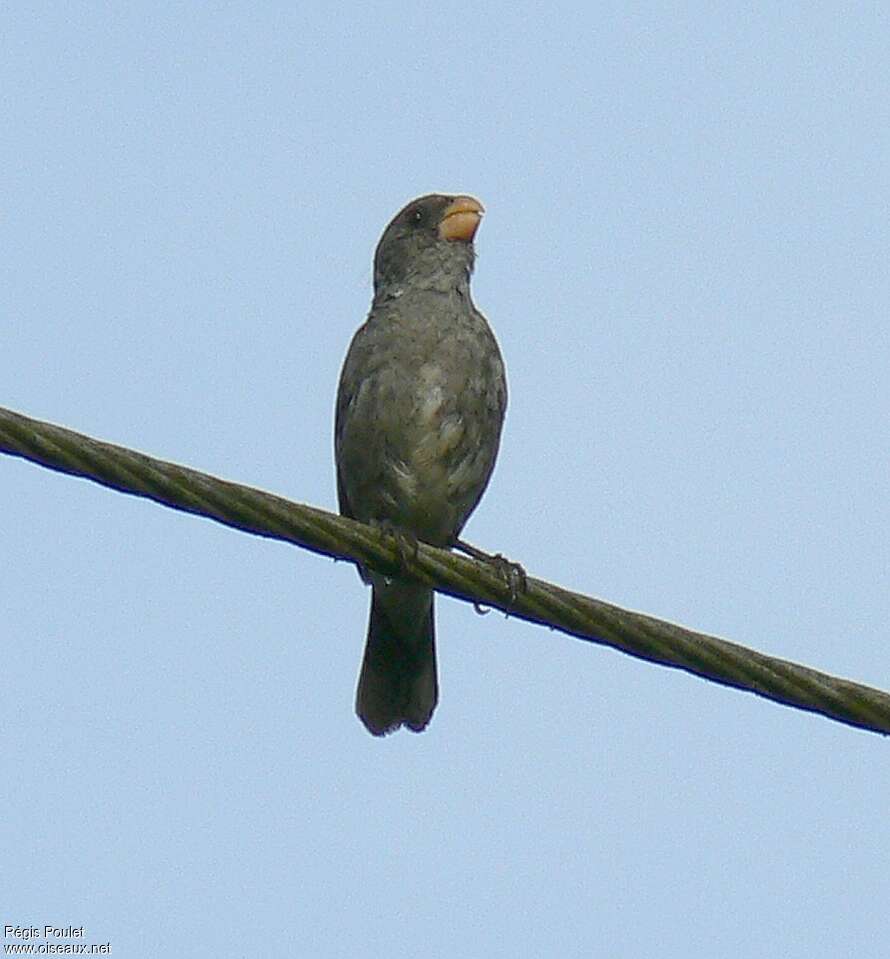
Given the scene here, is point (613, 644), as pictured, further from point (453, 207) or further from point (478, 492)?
point (453, 207)

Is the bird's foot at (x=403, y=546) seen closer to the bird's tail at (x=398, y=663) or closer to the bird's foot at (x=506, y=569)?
the bird's foot at (x=506, y=569)

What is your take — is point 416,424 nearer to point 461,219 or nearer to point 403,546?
point 461,219

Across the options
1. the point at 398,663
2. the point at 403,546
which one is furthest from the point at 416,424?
the point at 403,546

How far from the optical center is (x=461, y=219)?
8203 millimetres

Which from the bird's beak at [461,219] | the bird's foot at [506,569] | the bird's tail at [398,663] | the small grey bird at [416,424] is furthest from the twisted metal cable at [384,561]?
the bird's beak at [461,219]

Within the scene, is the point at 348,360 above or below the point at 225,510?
above

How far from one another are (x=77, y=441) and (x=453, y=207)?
4327mm

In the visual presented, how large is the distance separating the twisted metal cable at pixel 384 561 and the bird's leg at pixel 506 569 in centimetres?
2

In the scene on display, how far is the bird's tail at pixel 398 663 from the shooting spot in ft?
25.8

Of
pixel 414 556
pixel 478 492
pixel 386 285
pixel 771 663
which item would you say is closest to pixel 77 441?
pixel 414 556

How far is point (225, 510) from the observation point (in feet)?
14.3

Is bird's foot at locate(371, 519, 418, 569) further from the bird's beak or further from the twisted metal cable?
the bird's beak

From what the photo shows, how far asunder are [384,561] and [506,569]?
114 cm

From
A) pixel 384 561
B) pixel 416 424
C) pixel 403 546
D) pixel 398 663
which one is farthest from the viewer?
pixel 398 663
